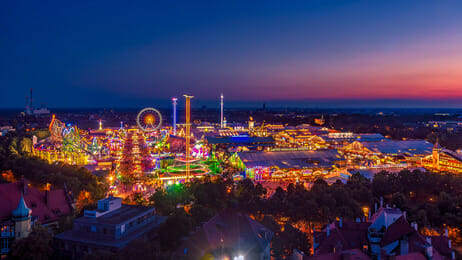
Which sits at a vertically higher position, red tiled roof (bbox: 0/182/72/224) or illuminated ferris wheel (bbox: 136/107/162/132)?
illuminated ferris wheel (bbox: 136/107/162/132)

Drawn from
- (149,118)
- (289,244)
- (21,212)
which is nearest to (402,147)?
(289,244)

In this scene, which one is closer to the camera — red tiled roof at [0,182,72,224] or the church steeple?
the church steeple

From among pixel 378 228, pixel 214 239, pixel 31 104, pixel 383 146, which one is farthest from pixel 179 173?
pixel 31 104

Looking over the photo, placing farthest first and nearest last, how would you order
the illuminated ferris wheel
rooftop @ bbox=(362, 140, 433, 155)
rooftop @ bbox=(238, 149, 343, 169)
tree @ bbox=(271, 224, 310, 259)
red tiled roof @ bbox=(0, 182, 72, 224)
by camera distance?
1. the illuminated ferris wheel
2. rooftop @ bbox=(362, 140, 433, 155)
3. rooftop @ bbox=(238, 149, 343, 169)
4. red tiled roof @ bbox=(0, 182, 72, 224)
5. tree @ bbox=(271, 224, 310, 259)

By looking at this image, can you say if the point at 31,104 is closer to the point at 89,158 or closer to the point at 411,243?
the point at 89,158

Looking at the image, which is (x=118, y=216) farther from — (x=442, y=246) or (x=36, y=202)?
(x=442, y=246)

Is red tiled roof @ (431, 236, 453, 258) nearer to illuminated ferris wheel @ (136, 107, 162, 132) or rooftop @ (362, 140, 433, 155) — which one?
rooftop @ (362, 140, 433, 155)

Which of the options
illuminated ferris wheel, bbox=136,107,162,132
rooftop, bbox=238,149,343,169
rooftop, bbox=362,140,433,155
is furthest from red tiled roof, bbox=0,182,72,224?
rooftop, bbox=362,140,433,155
